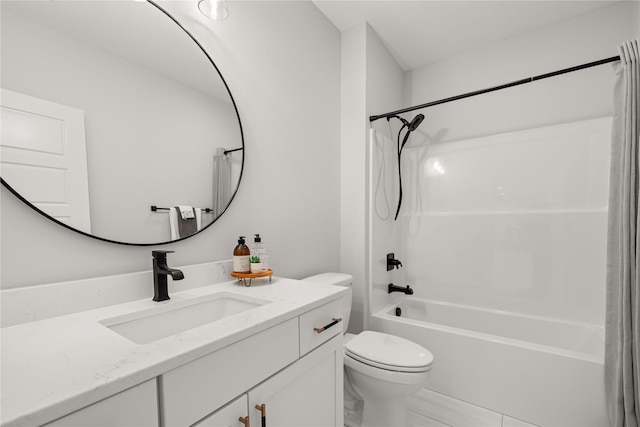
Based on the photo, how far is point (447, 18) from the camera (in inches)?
80.4

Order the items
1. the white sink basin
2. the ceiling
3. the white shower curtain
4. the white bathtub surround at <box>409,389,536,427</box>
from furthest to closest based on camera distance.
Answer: the ceiling, the white bathtub surround at <box>409,389,536,427</box>, the white shower curtain, the white sink basin

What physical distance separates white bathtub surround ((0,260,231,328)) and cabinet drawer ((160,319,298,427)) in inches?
19.7

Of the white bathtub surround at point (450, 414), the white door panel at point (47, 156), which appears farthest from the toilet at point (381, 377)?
the white door panel at point (47, 156)

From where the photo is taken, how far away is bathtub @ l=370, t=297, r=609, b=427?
148 cm

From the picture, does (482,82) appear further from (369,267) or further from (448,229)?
(369,267)

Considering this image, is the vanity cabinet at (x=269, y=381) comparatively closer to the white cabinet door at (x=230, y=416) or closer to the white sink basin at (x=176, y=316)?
the white cabinet door at (x=230, y=416)

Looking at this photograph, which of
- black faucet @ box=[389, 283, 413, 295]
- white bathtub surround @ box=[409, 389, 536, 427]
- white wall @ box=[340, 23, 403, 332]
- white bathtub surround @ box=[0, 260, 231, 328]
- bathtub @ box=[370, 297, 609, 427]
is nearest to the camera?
white bathtub surround @ box=[0, 260, 231, 328]

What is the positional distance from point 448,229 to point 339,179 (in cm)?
107

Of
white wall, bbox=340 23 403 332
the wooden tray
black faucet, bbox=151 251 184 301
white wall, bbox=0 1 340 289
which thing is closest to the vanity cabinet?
the wooden tray

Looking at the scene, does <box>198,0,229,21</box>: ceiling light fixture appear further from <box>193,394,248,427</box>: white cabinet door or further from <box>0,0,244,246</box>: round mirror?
<box>193,394,248,427</box>: white cabinet door

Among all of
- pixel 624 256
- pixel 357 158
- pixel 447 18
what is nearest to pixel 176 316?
pixel 357 158

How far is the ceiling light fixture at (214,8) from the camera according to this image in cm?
116

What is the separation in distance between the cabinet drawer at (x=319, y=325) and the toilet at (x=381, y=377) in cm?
44

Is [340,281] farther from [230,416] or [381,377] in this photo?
[230,416]
